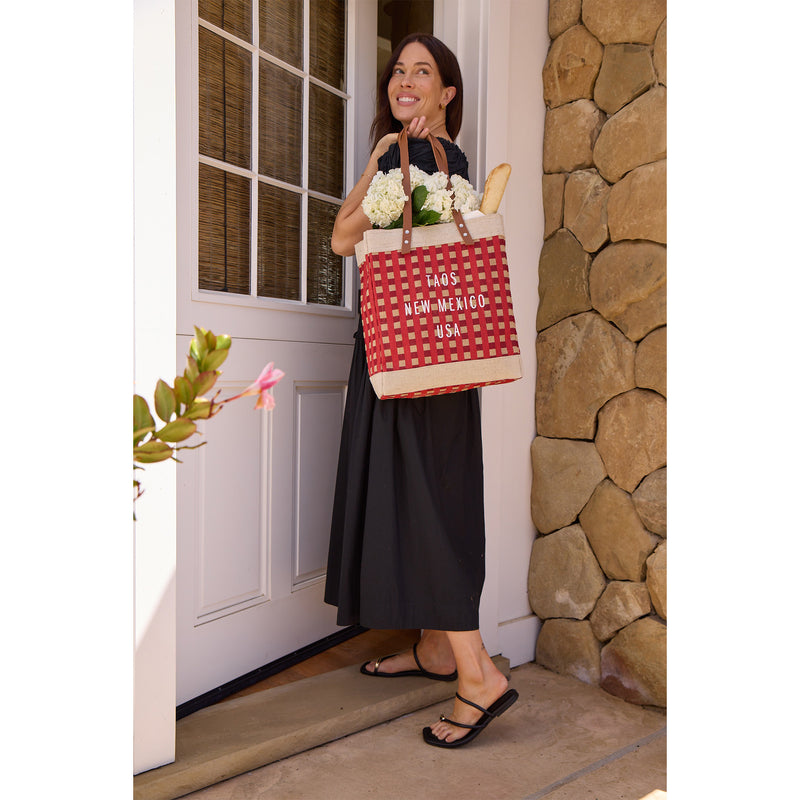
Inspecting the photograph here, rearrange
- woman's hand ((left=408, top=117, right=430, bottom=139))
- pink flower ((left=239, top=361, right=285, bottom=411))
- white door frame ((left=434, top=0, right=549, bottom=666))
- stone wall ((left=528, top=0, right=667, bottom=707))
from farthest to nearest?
1. white door frame ((left=434, top=0, right=549, bottom=666))
2. stone wall ((left=528, top=0, right=667, bottom=707))
3. woman's hand ((left=408, top=117, right=430, bottom=139))
4. pink flower ((left=239, top=361, right=285, bottom=411))

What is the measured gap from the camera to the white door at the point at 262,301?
5.39 ft

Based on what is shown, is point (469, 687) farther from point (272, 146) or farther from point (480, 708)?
point (272, 146)

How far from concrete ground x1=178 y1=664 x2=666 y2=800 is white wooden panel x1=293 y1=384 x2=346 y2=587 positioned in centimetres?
39

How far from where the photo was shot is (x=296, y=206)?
198 centimetres

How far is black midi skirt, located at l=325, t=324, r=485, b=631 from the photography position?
1.58 m

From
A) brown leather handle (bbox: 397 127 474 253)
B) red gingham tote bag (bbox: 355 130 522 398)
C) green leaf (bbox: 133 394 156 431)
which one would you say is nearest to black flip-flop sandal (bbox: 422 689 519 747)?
red gingham tote bag (bbox: 355 130 522 398)

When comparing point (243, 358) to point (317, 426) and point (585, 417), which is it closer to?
point (317, 426)

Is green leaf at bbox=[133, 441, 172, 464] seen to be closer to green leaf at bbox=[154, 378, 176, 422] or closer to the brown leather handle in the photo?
green leaf at bbox=[154, 378, 176, 422]

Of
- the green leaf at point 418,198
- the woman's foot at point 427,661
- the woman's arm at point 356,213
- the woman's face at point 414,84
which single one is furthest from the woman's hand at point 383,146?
the woman's foot at point 427,661

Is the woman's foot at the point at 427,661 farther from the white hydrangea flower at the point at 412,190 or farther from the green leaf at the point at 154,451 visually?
the green leaf at the point at 154,451

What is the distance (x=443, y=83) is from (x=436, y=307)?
2.24 feet

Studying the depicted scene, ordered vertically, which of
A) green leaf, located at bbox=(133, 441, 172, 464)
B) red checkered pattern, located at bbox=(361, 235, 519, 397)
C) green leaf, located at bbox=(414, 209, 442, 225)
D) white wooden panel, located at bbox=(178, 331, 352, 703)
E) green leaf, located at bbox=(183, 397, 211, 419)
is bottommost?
white wooden panel, located at bbox=(178, 331, 352, 703)
